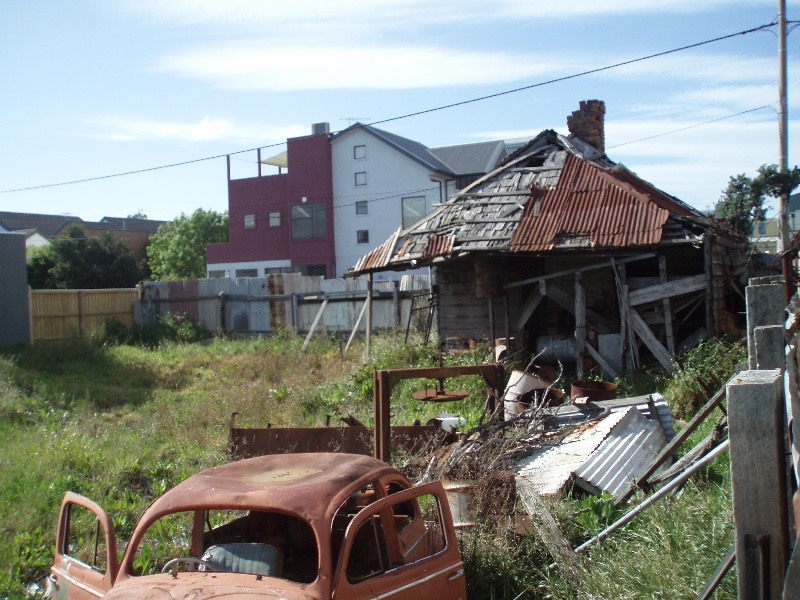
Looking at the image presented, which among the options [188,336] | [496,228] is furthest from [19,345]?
[496,228]

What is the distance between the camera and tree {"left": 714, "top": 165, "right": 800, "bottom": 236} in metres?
16.5

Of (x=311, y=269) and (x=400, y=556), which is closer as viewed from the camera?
(x=400, y=556)

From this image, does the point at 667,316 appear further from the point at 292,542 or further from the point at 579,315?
the point at 292,542

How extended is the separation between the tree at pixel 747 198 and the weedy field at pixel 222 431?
557 cm

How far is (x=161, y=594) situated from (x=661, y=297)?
36.6 ft

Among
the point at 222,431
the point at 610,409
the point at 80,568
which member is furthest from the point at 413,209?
the point at 80,568

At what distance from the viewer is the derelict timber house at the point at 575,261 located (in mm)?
13328

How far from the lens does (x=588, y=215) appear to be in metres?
14.1

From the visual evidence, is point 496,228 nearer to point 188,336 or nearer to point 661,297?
point 661,297

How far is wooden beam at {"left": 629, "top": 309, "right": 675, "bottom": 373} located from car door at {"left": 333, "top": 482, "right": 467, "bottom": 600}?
8825 mm

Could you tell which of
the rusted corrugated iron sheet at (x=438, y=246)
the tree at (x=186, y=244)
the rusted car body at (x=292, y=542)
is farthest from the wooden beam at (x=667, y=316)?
the tree at (x=186, y=244)

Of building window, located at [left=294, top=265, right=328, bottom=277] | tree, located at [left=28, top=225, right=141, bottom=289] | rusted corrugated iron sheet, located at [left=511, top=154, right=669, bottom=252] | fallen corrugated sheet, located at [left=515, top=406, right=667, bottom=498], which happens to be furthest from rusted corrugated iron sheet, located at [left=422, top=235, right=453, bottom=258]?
building window, located at [left=294, top=265, right=328, bottom=277]

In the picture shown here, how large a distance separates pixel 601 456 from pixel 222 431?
597cm

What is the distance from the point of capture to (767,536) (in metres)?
3.47
